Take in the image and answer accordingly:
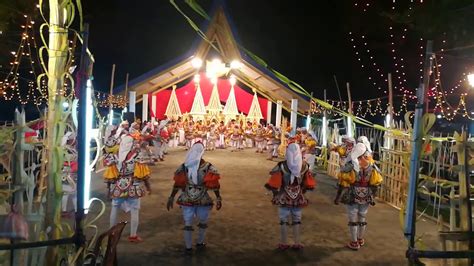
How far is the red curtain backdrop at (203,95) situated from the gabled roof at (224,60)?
2.53 ft

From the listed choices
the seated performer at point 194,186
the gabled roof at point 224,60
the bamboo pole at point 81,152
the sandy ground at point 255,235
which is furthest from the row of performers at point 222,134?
the bamboo pole at point 81,152

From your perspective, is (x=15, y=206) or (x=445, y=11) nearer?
(x=15, y=206)

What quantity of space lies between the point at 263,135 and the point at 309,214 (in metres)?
12.4

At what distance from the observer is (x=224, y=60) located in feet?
70.5

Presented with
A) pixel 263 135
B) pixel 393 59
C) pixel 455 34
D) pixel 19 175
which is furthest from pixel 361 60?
pixel 19 175

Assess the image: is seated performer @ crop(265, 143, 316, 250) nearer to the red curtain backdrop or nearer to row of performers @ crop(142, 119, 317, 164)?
row of performers @ crop(142, 119, 317, 164)

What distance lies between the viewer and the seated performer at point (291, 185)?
654 centimetres

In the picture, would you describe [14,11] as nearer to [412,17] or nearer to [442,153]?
[412,17]

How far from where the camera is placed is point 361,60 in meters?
26.4

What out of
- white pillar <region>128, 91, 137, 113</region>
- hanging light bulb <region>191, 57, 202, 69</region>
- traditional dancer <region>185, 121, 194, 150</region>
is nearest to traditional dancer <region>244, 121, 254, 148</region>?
traditional dancer <region>185, 121, 194, 150</region>

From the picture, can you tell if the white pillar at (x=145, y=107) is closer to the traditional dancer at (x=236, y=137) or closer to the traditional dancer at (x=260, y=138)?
the traditional dancer at (x=236, y=137)

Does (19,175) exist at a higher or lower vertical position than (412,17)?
lower

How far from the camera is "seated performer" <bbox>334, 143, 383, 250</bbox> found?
6.81 meters

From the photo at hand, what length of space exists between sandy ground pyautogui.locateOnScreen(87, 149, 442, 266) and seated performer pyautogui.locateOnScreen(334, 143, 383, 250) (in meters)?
0.43
